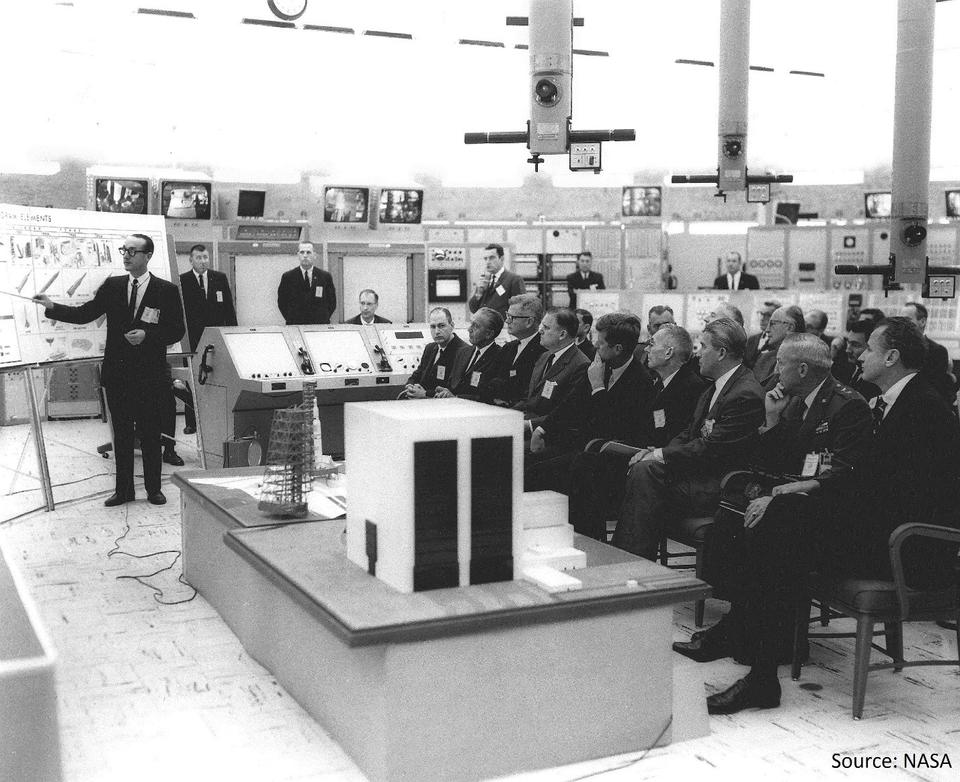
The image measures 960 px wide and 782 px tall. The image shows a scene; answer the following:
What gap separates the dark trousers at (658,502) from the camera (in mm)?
4508

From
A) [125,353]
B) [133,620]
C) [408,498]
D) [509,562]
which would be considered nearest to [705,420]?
[509,562]

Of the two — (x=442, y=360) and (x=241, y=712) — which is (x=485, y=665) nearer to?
(x=241, y=712)

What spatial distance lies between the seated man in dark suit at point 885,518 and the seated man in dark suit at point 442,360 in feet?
12.6

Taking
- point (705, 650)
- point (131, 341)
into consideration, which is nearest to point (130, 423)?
point (131, 341)

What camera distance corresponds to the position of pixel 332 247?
1149 centimetres

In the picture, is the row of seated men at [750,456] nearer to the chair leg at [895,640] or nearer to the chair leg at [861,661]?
the chair leg at [861,661]

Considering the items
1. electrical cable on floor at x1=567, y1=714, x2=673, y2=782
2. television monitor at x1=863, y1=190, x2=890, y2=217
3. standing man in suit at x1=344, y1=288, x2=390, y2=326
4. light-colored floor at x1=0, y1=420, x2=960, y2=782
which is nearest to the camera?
electrical cable on floor at x1=567, y1=714, x2=673, y2=782

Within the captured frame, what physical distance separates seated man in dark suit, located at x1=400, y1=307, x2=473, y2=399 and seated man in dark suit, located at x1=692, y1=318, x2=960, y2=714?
3843mm

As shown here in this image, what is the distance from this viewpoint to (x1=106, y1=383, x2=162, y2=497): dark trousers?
22.2ft

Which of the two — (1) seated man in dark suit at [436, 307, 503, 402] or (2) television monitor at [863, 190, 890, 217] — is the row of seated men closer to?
(1) seated man in dark suit at [436, 307, 503, 402]

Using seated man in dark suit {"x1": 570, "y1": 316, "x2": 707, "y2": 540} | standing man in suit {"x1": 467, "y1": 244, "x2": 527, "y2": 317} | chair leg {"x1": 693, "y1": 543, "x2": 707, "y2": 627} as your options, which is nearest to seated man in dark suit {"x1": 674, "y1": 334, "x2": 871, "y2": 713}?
chair leg {"x1": 693, "y1": 543, "x2": 707, "y2": 627}

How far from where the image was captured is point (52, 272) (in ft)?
22.0

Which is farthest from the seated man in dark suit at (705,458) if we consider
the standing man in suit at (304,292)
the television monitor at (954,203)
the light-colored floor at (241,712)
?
the television monitor at (954,203)

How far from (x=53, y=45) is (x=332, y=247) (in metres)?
3.59
